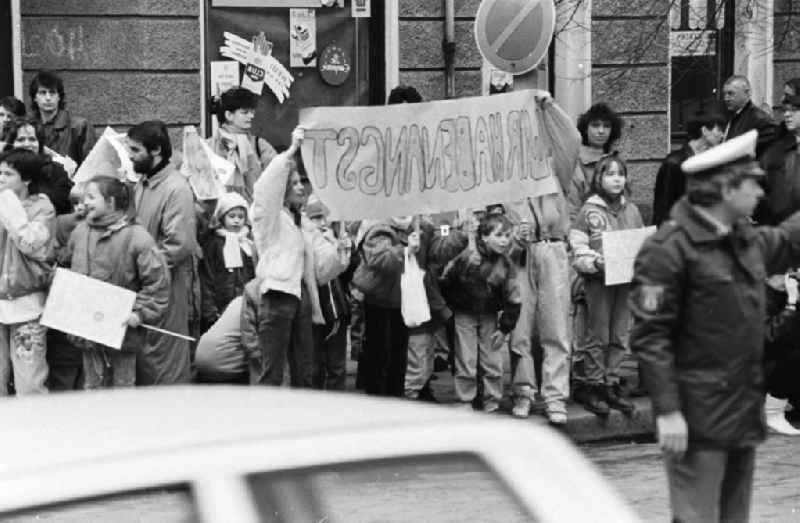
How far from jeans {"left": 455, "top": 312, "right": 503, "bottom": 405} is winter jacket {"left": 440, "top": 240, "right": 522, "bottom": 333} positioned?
7cm

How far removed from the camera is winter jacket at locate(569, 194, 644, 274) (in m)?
11.0

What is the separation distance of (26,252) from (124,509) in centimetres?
688

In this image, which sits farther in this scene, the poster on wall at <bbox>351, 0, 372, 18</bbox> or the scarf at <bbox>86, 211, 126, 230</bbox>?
the poster on wall at <bbox>351, 0, 372, 18</bbox>

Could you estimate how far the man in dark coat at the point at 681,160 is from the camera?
1223cm

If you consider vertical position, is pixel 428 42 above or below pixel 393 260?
above

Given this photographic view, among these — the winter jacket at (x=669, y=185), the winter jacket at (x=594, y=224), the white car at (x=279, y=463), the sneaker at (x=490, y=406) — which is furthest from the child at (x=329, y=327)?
the white car at (x=279, y=463)

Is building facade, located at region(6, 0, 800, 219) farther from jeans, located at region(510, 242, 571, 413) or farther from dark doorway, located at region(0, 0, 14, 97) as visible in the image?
jeans, located at region(510, 242, 571, 413)

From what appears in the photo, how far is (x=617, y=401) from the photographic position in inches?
436

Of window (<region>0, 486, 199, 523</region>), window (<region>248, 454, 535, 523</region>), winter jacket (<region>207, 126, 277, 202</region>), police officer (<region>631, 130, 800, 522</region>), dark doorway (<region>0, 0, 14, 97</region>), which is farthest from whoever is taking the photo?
dark doorway (<region>0, 0, 14, 97</region>)

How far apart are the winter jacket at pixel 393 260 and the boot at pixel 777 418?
82.2 inches

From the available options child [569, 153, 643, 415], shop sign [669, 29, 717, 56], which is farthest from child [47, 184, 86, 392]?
shop sign [669, 29, 717, 56]

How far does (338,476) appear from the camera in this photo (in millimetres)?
3270

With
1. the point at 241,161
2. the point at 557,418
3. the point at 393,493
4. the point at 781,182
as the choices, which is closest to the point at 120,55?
the point at 241,161

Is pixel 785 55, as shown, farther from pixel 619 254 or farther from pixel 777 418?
pixel 619 254
